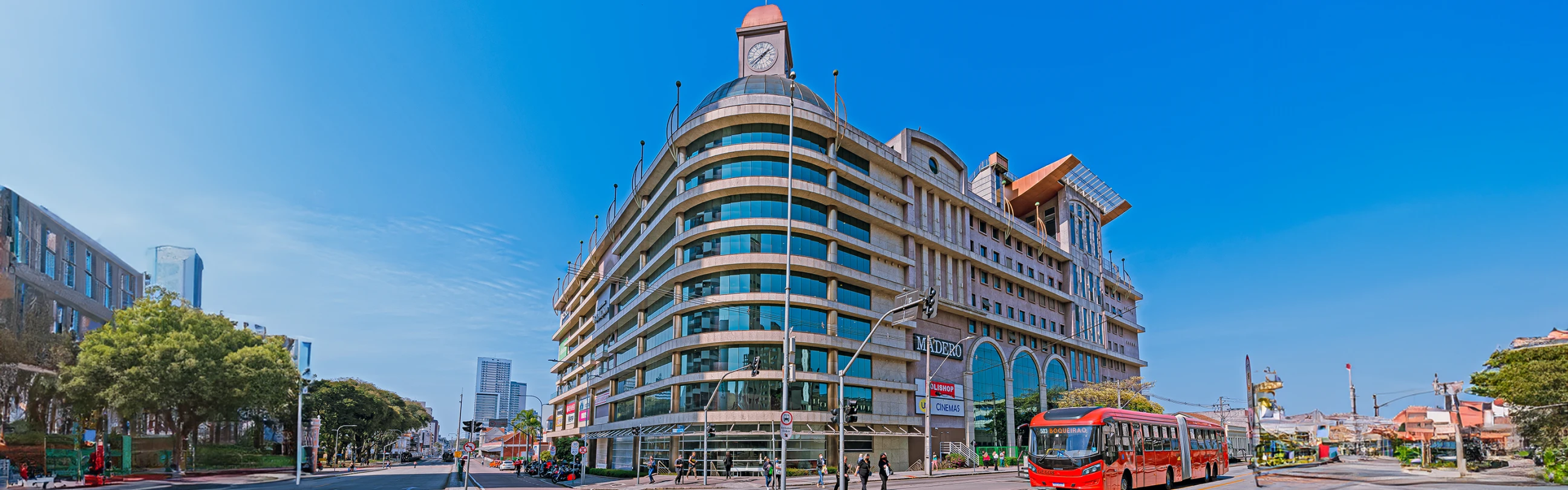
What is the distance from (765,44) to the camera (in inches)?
2451

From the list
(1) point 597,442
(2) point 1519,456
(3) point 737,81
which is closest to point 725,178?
(3) point 737,81

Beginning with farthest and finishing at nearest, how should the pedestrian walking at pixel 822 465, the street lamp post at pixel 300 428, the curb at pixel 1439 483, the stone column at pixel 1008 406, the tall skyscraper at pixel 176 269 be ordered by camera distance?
1. the tall skyscraper at pixel 176 269
2. the stone column at pixel 1008 406
3. the street lamp post at pixel 300 428
4. the pedestrian walking at pixel 822 465
5. the curb at pixel 1439 483

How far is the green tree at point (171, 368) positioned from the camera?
165ft

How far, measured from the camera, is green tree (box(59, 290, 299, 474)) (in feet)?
165

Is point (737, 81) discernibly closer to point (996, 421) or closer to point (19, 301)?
point (996, 421)

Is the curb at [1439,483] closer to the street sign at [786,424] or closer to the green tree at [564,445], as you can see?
the street sign at [786,424]

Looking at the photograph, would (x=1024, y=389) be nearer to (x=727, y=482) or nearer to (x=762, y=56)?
(x=727, y=482)

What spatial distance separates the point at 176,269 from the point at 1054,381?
131822mm

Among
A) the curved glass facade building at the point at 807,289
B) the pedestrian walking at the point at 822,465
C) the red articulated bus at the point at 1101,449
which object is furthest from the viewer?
the curved glass facade building at the point at 807,289

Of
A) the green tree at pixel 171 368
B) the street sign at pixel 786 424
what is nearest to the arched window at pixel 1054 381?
the street sign at pixel 786 424

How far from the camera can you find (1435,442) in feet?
279

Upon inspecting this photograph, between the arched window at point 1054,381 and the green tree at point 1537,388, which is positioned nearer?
the green tree at point 1537,388

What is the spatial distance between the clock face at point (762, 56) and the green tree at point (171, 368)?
39.5 metres

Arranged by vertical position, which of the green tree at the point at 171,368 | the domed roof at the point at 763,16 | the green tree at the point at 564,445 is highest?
the domed roof at the point at 763,16
